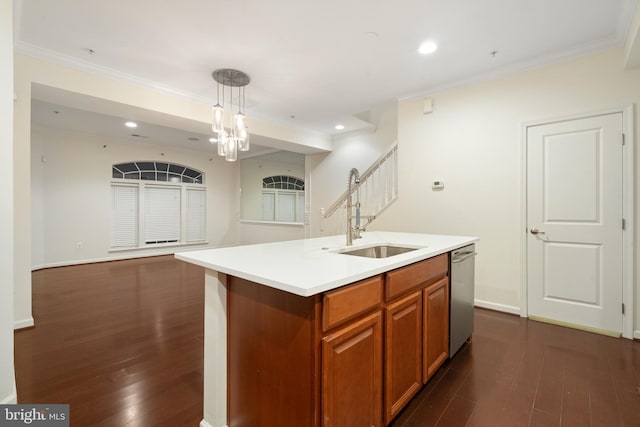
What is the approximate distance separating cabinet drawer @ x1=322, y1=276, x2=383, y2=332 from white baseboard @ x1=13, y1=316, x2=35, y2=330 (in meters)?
3.33

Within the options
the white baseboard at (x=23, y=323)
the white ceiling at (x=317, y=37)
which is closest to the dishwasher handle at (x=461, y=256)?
the white ceiling at (x=317, y=37)

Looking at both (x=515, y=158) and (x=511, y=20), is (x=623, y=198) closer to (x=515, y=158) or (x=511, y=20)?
(x=515, y=158)

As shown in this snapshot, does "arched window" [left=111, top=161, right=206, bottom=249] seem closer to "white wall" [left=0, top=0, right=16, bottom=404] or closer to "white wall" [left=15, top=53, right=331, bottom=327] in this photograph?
"white wall" [left=15, top=53, right=331, bottom=327]

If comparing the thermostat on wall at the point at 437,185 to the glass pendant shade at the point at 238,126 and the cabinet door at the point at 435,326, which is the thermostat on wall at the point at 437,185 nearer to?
the cabinet door at the point at 435,326

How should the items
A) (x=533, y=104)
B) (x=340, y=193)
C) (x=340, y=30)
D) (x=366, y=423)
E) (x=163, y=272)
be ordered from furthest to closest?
(x=340, y=193)
(x=163, y=272)
(x=533, y=104)
(x=340, y=30)
(x=366, y=423)

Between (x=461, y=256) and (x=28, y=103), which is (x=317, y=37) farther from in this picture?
(x=28, y=103)

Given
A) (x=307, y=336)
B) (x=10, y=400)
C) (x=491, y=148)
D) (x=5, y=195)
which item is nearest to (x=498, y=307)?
(x=491, y=148)

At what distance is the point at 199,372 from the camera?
2100 millimetres

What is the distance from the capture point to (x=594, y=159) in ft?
9.13

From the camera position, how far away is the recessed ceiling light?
275cm

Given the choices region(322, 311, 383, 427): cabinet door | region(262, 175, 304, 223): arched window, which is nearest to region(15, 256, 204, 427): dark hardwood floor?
region(322, 311, 383, 427): cabinet door

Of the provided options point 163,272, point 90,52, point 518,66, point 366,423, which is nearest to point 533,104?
point 518,66

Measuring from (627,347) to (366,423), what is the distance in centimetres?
266

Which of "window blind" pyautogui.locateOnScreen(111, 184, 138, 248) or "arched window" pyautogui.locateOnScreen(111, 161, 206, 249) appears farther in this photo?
"arched window" pyautogui.locateOnScreen(111, 161, 206, 249)
